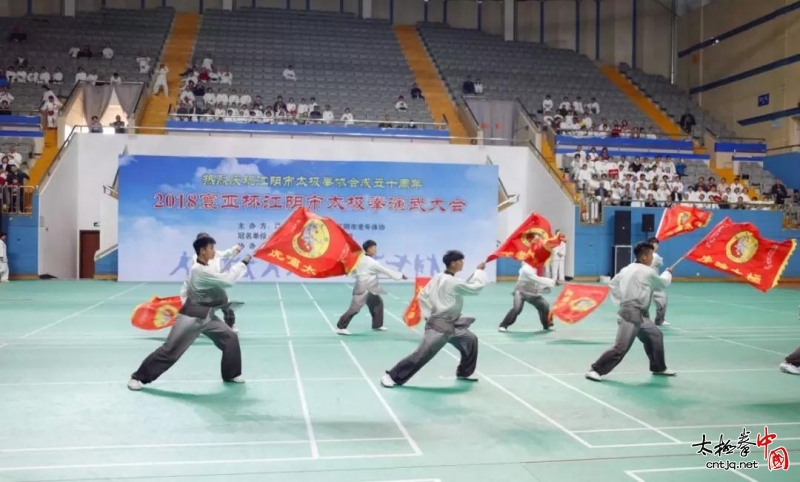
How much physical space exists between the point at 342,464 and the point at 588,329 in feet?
30.7

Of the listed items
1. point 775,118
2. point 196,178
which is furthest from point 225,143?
point 775,118

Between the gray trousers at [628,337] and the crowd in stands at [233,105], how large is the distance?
19.9m

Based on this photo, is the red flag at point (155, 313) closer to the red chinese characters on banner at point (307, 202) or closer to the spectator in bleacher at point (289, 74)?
the red chinese characters on banner at point (307, 202)

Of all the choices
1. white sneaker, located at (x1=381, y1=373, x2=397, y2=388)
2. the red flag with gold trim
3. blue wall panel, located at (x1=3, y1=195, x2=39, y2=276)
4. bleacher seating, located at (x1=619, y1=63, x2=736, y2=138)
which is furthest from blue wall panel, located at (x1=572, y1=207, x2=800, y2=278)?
white sneaker, located at (x1=381, y1=373, x2=397, y2=388)

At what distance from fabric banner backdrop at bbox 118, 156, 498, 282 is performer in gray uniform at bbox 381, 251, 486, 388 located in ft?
53.4

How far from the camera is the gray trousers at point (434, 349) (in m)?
8.66

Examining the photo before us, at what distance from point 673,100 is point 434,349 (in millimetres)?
33620

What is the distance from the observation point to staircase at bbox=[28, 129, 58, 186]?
25.6 m

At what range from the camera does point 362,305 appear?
13.2m

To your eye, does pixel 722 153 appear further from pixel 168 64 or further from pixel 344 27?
pixel 168 64

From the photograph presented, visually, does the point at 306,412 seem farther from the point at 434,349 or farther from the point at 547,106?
the point at 547,106

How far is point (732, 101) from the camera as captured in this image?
36.5m

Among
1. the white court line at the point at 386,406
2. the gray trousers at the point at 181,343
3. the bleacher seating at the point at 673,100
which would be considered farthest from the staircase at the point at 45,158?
the bleacher seating at the point at 673,100

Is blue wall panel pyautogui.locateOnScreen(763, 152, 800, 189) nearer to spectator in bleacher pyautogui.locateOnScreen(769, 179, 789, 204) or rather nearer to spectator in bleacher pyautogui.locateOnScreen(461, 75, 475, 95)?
spectator in bleacher pyautogui.locateOnScreen(769, 179, 789, 204)
